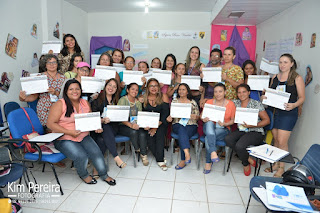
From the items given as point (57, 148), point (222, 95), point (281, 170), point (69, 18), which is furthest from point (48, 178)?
point (69, 18)

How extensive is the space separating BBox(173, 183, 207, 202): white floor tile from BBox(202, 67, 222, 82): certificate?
64.0 inches

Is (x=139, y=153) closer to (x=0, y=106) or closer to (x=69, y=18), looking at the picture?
(x=0, y=106)

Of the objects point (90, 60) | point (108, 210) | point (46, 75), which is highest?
point (90, 60)

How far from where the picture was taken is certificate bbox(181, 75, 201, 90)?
3.57 metres

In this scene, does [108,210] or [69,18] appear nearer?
[108,210]

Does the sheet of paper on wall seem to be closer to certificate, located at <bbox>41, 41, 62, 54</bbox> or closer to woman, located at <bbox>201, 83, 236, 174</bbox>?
woman, located at <bbox>201, 83, 236, 174</bbox>

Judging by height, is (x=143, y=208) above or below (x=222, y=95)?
below

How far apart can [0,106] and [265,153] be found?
384 cm

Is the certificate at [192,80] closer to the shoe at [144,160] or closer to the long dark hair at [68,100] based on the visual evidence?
the shoe at [144,160]

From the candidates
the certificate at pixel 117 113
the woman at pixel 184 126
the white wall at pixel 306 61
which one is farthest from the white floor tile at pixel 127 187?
the white wall at pixel 306 61

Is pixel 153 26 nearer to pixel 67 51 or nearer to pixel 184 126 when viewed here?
pixel 67 51

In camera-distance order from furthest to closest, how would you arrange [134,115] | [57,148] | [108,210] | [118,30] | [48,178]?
[118,30] → [134,115] → [48,178] → [57,148] → [108,210]

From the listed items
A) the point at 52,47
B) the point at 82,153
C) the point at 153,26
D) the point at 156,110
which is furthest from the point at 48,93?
the point at 153,26

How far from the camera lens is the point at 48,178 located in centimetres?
303
